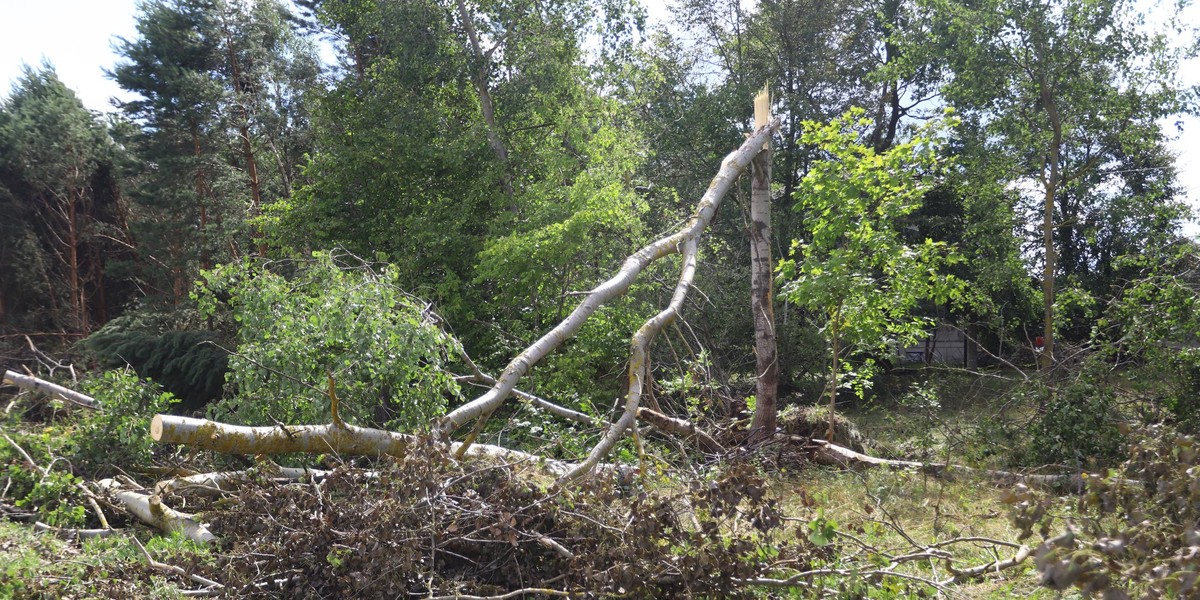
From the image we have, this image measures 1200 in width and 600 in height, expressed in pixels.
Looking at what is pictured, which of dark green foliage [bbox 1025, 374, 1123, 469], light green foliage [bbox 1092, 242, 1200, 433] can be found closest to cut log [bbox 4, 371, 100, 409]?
dark green foliage [bbox 1025, 374, 1123, 469]

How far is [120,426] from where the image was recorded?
7.48m

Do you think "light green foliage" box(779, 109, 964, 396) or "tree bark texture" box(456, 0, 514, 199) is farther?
"tree bark texture" box(456, 0, 514, 199)

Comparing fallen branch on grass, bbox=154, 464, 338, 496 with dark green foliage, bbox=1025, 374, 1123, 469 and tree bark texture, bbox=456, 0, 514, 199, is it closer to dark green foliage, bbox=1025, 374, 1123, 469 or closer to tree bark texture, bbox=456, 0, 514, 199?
dark green foliage, bbox=1025, 374, 1123, 469

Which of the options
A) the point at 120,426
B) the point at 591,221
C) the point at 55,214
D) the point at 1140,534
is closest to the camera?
the point at 1140,534

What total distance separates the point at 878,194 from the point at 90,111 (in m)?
21.0

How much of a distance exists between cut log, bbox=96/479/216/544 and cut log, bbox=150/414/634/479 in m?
0.85

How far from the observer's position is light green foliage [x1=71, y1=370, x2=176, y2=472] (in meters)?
7.38

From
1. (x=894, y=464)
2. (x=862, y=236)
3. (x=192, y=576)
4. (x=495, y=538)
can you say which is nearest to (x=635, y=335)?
(x=495, y=538)

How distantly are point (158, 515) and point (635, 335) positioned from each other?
3613 millimetres

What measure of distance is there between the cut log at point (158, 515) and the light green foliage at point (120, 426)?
57cm

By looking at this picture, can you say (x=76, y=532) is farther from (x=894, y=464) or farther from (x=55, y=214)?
(x=55, y=214)

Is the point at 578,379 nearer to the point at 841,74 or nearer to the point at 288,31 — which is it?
the point at 841,74

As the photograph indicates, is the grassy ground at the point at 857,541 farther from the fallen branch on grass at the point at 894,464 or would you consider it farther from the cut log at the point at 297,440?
the cut log at the point at 297,440

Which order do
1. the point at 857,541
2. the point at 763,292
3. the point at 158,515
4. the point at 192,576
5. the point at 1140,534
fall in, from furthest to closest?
the point at 763,292, the point at 158,515, the point at 192,576, the point at 857,541, the point at 1140,534
